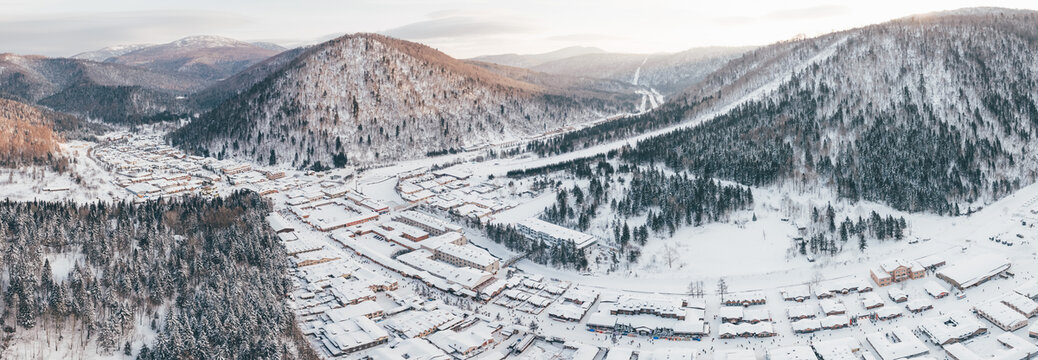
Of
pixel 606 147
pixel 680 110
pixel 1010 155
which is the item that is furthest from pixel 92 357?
pixel 680 110

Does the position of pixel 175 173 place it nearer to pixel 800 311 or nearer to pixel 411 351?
pixel 411 351

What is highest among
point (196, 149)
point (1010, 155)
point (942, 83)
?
point (942, 83)

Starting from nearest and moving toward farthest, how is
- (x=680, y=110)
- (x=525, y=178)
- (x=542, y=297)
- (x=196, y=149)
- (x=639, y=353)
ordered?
(x=639, y=353)
(x=542, y=297)
(x=525, y=178)
(x=196, y=149)
(x=680, y=110)

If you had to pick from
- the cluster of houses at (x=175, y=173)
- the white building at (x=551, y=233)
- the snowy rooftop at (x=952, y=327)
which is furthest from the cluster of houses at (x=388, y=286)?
the snowy rooftop at (x=952, y=327)

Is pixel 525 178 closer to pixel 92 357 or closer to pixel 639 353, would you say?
pixel 639 353

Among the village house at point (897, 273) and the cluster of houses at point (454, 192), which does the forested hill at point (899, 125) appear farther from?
the cluster of houses at point (454, 192)

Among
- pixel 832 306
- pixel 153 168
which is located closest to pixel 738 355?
pixel 832 306
